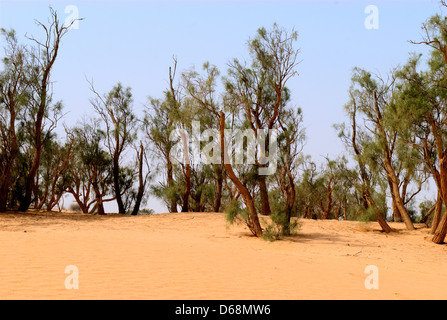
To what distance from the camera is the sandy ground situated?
6543 mm

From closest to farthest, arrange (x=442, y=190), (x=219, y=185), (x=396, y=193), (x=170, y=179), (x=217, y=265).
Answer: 1. (x=217, y=265)
2. (x=442, y=190)
3. (x=396, y=193)
4. (x=219, y=185)
5. (x=170, y=179)

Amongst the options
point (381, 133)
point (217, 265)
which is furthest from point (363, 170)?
point (217, 265)

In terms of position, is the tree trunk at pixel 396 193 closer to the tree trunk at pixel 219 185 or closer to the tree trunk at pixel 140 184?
the tree trunk at pixel 219 185

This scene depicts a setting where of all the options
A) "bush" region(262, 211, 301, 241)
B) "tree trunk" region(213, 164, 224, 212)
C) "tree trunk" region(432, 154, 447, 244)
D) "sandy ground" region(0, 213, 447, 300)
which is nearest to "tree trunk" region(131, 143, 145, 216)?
"tree trunk" region(213, 164, 224, 212)

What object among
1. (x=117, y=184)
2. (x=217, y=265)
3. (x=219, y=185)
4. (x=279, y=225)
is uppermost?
(x=117, y=184)

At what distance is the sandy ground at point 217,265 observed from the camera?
654 centimetres

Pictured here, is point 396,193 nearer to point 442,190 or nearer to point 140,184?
point 442,190

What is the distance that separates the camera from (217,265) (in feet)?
29.1

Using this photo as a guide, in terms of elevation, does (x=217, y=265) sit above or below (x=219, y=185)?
below

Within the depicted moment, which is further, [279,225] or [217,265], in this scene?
[279,225]

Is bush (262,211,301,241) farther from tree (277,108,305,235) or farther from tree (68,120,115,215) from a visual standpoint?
tree (68,120,115,215)

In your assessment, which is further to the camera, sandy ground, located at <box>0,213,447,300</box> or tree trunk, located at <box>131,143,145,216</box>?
tree trunk, located at <box>131,143,145,216</box>
